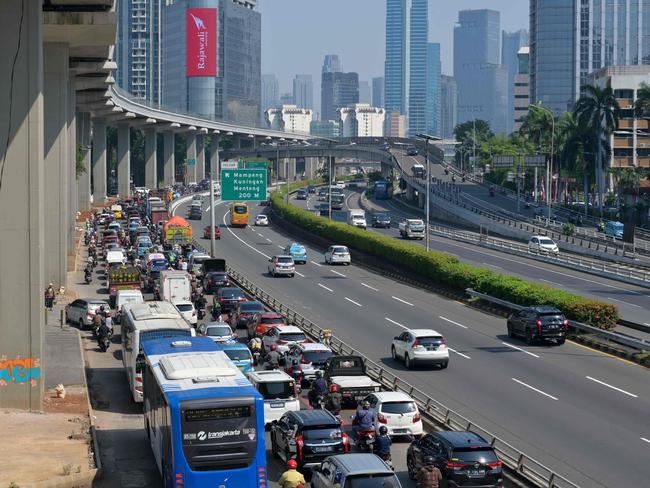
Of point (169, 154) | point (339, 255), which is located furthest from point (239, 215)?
point (169, 154)

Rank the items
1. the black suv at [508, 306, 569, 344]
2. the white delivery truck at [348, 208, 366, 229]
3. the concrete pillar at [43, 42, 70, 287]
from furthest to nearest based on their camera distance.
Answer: the white delivery truck at [348, 208, 366, 229] → the concrete pillar at [43, 42, 70, 287] → the black suv at [508, 306, 569, 344]

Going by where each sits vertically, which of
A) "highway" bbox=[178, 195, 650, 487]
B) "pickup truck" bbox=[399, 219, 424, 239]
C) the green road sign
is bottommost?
"highway" bbox=[178, 195, 650, 487]

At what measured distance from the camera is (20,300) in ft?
100

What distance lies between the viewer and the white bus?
31672 mm

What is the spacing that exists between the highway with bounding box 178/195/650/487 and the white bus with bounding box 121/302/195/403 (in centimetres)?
797

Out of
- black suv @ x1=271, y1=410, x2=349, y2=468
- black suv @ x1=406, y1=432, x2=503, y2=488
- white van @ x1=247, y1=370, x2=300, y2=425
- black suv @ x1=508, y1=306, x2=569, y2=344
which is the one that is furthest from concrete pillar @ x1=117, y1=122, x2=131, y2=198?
Result: black suv @ x1=406, y1=432, x2=503, y2=488

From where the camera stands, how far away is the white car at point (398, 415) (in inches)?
1071

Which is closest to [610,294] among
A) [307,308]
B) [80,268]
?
[307,308]

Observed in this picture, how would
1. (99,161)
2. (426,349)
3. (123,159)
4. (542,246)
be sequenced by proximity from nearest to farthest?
(426,349)
(542,246)
(99,161)
(123,159)

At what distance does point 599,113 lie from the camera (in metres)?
115

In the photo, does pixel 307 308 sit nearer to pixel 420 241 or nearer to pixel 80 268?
pixel 80 268

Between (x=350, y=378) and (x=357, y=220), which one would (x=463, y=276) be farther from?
(x=357, y=220)

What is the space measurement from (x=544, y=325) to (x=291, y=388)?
17103 millimetres

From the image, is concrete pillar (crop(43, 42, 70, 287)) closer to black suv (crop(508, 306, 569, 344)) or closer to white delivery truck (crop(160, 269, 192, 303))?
white delivery truck (crop(160, 269, 192, 303))
